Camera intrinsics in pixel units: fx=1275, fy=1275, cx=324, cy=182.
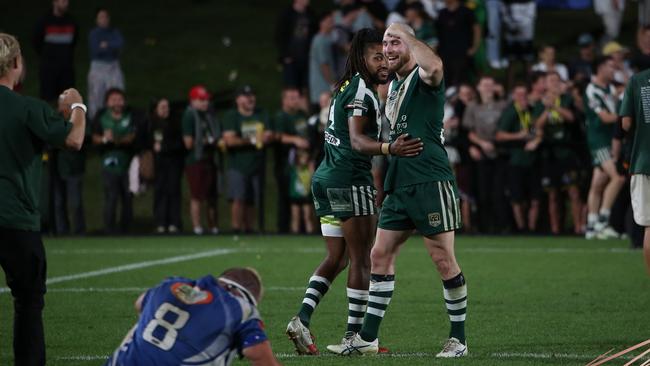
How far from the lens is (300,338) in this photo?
8.60m

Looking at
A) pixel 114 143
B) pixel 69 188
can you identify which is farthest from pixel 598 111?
pixel 69 188

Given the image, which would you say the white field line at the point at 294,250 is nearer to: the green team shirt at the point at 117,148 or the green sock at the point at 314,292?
the green team shirt at the point at 117,148

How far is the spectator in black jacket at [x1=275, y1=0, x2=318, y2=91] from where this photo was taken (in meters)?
22.7

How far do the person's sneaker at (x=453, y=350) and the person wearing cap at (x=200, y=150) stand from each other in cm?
1304

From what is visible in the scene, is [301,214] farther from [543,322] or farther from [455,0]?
[543,322]

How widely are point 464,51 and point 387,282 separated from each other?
45.6ft

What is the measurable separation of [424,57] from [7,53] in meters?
2.61

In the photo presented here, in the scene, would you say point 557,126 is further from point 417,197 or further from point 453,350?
point 453,350

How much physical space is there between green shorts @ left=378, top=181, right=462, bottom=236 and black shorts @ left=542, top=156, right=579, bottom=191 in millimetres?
12360

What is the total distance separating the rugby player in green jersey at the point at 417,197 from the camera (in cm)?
840

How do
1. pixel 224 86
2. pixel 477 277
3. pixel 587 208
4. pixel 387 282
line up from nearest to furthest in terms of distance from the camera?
1. pixel 387 282
2. pixel 477 277
3. pixel 587 208
4. pixel 224 86

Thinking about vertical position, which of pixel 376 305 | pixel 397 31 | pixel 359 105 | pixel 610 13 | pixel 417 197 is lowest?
pixel 376 305

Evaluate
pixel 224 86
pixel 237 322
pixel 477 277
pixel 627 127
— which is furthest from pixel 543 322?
pixel 224 86

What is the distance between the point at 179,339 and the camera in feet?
18.2
